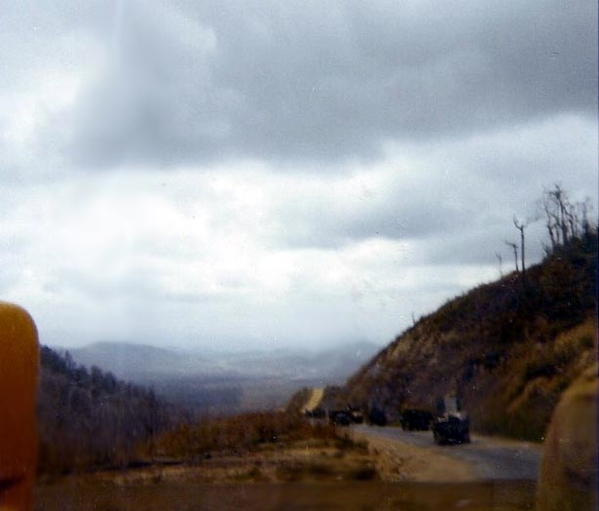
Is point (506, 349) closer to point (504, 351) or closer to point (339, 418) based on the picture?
point (504, 351)

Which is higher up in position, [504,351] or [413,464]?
[504,351]

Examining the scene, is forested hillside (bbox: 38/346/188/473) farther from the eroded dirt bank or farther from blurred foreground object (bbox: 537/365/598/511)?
blurred foreground object (bbox: 537/365/598/511)

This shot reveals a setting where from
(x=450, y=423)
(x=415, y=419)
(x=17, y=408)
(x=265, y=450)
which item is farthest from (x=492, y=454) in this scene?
(x=17, y=408)

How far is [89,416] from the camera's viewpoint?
19.0 ft

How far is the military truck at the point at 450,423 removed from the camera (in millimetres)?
6637

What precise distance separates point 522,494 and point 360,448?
3.85ft

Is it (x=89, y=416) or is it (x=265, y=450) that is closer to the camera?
(x=89, y=416)

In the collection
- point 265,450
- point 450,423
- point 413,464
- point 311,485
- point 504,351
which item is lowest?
point 311,485

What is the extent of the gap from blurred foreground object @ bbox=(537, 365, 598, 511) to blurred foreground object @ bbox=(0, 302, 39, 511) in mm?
3146

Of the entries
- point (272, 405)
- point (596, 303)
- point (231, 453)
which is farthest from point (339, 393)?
point (596, 303)

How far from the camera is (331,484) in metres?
6.18

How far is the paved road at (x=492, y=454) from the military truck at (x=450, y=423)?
0.18ft

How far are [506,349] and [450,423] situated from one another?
0.90 m

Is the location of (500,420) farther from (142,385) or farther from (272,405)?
(142,385)
